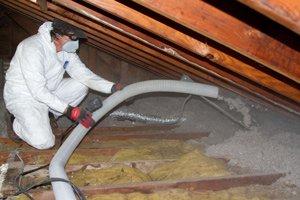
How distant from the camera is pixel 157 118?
Answer: 14.4 feet

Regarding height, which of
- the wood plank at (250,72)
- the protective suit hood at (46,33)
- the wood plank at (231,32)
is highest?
the protective suit hood at (46,33)

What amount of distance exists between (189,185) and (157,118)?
6.20 ft

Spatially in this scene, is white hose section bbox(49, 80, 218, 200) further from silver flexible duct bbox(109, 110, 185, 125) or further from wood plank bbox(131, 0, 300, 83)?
wood plank bbox(131, 0, 300, 83)

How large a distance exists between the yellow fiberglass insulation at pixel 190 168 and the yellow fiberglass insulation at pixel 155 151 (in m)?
0.25

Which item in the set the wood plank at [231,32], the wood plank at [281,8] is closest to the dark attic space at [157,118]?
the wood plank at [231,32]

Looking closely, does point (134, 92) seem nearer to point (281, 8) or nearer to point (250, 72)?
point (250, 72)

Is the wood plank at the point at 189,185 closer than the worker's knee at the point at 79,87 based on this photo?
Yes

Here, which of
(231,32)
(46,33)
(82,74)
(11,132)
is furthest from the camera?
(82,74)

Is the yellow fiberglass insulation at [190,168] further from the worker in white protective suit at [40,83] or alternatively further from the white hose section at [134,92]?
the worker in white protective suit at [40,83]

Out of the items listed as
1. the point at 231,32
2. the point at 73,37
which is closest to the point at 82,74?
the point at 73,37

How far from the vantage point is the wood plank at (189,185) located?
2393 mm

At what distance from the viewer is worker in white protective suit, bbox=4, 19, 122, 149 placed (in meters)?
3.16

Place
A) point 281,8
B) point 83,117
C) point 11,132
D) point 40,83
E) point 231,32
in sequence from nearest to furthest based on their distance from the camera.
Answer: point 281,8
point 231,32
point 83,117
point 40,83
point 11,132

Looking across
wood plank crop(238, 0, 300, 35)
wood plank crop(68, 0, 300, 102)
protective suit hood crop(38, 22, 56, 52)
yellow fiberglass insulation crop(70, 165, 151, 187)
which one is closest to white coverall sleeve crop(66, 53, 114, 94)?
protective suit hood crop(38, 22, 56, 52)
